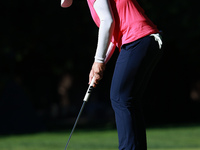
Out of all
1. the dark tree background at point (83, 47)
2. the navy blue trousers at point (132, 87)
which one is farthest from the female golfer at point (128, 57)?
the dark tree background at point (83, 47)

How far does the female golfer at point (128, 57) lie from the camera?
11.8 feet

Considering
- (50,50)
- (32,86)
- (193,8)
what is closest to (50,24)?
(50,50)

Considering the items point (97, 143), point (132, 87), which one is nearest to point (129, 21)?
point (132, 87)

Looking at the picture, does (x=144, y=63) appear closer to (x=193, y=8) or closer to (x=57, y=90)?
(x=193, y=8)

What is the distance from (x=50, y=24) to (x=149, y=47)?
18.5 metres

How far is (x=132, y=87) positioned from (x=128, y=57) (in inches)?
8.5

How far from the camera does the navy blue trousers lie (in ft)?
11.8

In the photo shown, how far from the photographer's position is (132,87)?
11.9 feet

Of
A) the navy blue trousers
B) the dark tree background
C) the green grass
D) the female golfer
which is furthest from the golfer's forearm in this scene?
the dark tree background

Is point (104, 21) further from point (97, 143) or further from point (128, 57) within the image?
point (97, 143)

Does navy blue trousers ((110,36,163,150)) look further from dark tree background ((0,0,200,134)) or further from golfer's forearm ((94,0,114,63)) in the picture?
dark tree background ((0,0,200,134))

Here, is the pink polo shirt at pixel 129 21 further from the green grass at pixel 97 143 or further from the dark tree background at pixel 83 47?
the dark tree background at pixel 83 47

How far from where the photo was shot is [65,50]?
934 inches

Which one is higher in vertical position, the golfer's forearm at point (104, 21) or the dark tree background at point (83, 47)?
the golfer's forearm at point (104, 21)
